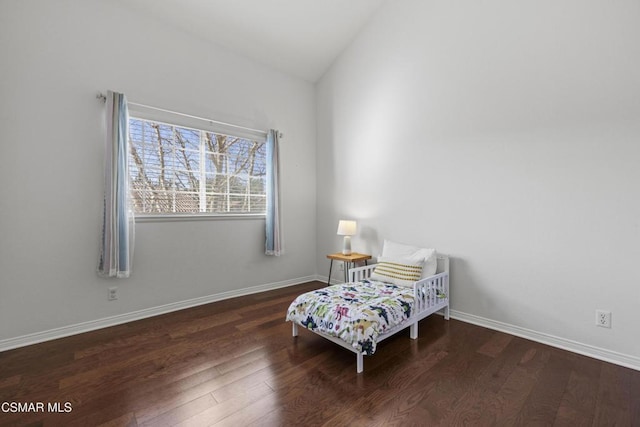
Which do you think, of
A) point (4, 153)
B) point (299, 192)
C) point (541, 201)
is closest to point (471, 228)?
point (541, 201)

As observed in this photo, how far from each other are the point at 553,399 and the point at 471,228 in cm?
151

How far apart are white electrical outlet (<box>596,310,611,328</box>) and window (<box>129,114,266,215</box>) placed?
137 inches

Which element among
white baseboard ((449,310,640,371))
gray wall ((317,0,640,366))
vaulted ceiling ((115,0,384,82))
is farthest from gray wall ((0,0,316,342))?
white baseboard ((449,310,640,371))

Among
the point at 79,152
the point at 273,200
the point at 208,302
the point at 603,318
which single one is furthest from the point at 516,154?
the point at 79,152

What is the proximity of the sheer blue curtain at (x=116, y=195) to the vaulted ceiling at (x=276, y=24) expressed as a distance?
1.16m

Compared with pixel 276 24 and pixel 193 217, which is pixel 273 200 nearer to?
pixel 193 217

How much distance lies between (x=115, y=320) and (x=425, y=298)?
295cm

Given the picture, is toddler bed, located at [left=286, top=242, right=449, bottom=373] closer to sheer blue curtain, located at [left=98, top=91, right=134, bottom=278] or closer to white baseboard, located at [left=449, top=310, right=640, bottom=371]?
white baseboard, located at [left=449, top=310, right=640, bottom=371]

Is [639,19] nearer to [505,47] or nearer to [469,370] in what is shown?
[505,47]

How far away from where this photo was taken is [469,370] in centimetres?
210

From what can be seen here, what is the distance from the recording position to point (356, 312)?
7.29ft

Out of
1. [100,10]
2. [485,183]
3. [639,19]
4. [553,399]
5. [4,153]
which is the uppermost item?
[100,10]

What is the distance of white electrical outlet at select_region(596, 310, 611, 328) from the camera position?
2.25 meters

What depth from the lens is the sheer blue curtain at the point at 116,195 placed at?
109 inches
